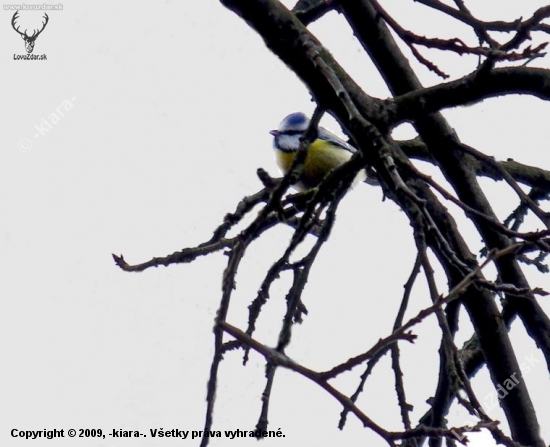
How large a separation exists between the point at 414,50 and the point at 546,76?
473mm

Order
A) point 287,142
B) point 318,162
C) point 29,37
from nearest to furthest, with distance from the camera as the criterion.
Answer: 1. point 318,162
2. point 287,142
3. point 29,37

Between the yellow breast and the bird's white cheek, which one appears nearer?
the yellow breast

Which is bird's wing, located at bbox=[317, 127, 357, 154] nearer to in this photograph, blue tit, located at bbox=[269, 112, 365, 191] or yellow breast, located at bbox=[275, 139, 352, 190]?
blue tit, located at bbox=[269, 112, 365, 191]

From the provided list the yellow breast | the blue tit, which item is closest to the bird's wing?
the blue tit

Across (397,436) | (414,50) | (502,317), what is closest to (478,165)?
(502,317)

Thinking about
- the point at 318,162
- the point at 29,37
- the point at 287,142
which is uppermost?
the point at 29,37

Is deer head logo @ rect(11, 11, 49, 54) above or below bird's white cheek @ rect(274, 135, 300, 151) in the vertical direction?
above

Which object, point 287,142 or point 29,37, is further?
point 29,37

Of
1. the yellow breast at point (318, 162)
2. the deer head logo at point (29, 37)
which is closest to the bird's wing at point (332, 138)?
the yellow breast at point (318, 162)

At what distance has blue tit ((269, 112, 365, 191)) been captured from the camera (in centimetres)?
481

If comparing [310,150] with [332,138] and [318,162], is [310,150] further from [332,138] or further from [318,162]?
[332,138]

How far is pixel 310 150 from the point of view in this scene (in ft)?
15.8

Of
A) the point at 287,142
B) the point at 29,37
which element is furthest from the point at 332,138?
the point at 29,37

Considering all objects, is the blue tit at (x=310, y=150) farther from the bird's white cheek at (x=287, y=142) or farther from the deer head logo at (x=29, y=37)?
the deer head logo at (x=29, y=37)
